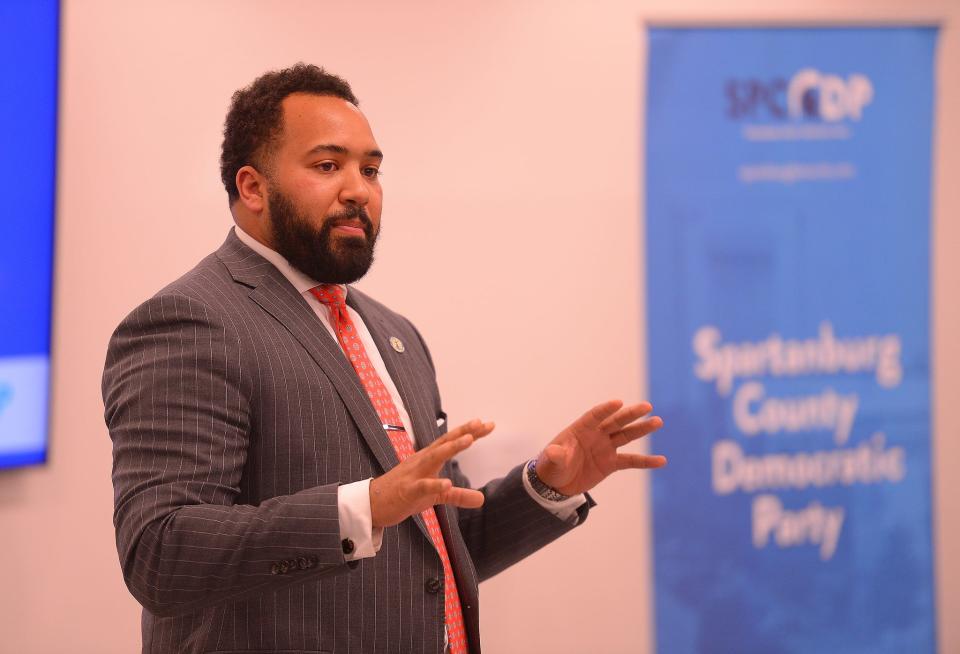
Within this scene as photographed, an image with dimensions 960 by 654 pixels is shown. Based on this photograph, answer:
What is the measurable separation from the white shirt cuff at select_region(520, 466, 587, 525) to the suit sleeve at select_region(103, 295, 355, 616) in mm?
619

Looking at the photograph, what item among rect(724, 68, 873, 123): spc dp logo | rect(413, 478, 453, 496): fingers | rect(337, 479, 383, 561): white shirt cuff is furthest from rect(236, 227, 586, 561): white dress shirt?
rect(724, 68, 873, 123): spc dp logo

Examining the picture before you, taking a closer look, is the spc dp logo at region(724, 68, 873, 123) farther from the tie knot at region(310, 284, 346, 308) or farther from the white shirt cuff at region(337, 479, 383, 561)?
the white shirt cuff at region(337, 479, 383, 561)

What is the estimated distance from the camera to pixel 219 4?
3.16m

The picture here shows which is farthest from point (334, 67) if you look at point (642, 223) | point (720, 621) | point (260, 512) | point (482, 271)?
point (720, 621)

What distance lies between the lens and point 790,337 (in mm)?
3477

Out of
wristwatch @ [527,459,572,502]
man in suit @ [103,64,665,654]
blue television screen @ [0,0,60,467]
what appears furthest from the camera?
blue television screen @ [0,0,60,467]

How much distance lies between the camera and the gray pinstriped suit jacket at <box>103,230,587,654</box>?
1448mm

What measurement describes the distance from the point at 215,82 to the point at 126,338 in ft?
5.74

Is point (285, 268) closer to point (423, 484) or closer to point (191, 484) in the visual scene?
point (191, 484)

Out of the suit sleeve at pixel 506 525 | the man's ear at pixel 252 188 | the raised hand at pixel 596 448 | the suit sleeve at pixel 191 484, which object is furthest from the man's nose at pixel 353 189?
the raised hand at pixel 596 448

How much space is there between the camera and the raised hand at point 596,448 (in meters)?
1.84

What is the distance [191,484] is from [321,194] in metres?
0.63

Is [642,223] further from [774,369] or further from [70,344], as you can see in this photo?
[70,344]

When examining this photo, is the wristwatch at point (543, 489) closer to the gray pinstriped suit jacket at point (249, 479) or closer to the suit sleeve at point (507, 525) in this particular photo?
the suit sleeve at point (507, 525)
